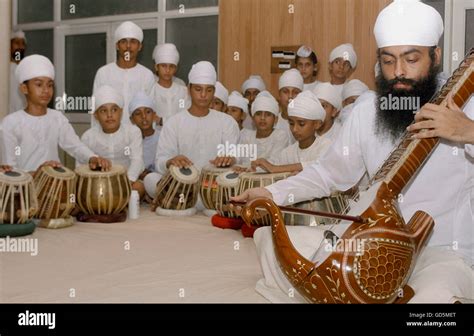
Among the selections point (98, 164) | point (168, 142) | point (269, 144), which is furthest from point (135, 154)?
point (269, 144)

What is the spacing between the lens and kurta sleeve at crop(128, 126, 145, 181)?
4.07 m

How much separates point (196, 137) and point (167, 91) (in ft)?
2.36

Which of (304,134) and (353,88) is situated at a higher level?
(353,88)

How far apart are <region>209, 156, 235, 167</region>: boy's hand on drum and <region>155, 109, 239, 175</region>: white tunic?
292mm

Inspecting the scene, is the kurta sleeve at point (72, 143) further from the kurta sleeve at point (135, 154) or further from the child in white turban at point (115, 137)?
the kurta sleeve at point (135, 154)

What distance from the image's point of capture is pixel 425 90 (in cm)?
199

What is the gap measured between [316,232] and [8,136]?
2.08 meters

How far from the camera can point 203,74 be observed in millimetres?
3967

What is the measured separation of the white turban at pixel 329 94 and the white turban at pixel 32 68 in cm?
153

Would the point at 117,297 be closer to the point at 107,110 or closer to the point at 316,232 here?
the point at 316,232

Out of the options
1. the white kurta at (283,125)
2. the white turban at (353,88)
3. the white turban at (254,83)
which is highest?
the white turban at (254,83)

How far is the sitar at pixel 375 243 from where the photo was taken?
1693 millimetres

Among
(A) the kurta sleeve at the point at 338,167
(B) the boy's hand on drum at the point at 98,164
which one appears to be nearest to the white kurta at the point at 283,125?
(B) the boy's hand on drum at the point at 98,164

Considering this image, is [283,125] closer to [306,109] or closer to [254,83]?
[254,83]
